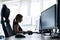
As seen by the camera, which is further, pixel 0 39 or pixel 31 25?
pixel 31 25

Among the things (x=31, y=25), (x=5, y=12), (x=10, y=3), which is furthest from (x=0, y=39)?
(x=10, y=3)

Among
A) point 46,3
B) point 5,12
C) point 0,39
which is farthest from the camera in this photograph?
point 46,3

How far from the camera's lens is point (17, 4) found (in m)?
4.59

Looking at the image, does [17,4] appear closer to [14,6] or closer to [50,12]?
[14,6]

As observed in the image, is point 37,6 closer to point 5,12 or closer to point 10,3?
point 10,3

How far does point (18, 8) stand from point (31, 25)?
0.72 metres

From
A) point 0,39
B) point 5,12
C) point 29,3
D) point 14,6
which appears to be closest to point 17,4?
point 14,6

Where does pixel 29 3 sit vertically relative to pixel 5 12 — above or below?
above

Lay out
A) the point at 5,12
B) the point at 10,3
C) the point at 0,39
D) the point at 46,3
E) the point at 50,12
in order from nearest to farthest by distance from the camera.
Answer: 1. the point at 0,39
2. the point at 50,12
3. the point at 5,12
4. the point at 46,3
5. the point at 10,3

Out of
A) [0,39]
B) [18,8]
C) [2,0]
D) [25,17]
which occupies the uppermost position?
[2,0]

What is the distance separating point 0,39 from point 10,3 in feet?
11.0

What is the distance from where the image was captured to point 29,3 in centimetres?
453

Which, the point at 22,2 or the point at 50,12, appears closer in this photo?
the point at 50,12

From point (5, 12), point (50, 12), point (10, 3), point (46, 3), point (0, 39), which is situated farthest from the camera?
point (10, 3)
